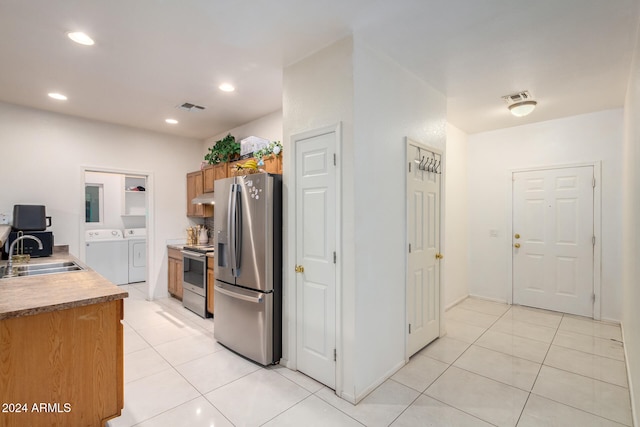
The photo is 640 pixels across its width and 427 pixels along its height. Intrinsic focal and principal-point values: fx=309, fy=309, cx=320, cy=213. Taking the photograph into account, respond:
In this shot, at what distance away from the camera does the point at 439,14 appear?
6.72ft

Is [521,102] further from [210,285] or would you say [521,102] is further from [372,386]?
[210,285]

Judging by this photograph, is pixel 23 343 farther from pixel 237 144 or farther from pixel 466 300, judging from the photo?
pixel 466 300

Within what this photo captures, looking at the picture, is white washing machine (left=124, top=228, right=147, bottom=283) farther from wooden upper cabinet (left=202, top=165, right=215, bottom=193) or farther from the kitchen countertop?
the kitchen countertop

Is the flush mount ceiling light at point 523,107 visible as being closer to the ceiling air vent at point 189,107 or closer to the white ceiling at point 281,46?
→ the white ceiling at point 281,46

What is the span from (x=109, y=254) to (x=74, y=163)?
2.05m

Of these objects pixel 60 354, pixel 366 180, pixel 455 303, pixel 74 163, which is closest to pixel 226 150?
pixel 74 163

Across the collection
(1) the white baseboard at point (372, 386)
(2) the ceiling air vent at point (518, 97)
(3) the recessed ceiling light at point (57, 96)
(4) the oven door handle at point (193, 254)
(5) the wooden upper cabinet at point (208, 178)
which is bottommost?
(1) the white baseboard at point (372, 386)

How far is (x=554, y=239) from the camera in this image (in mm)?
4230

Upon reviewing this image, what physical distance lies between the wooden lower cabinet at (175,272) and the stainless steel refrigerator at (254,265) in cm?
203

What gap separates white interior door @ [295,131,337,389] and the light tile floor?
0.75ft

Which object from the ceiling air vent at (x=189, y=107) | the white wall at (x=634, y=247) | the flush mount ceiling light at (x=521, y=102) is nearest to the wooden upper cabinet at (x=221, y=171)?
the ceiling air vent at (x=189, y=107)

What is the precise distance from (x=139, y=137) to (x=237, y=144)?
1725 millimetres

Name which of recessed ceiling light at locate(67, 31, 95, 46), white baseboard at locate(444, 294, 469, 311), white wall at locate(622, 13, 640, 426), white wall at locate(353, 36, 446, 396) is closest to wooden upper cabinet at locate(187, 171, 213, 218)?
recessed ceiling light at locate(67, 31, 95, 46)

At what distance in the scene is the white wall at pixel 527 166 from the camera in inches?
150
